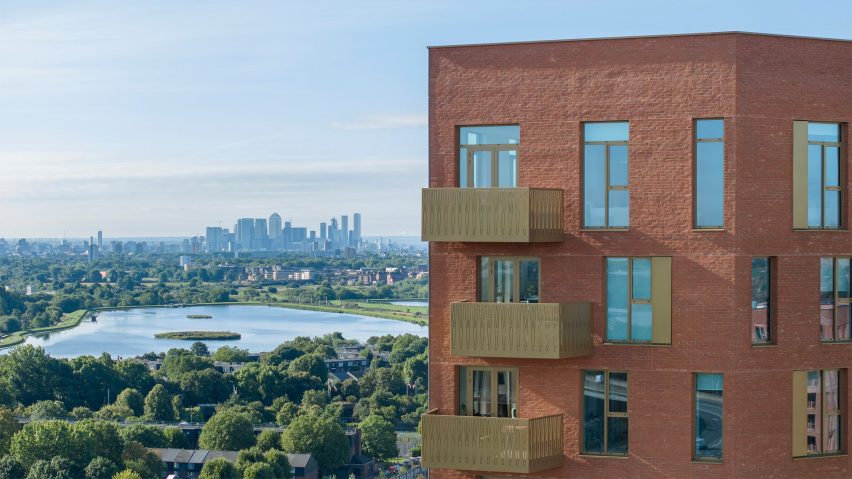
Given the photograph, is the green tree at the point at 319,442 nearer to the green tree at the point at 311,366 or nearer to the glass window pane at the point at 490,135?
the green tree at the point at 311,366

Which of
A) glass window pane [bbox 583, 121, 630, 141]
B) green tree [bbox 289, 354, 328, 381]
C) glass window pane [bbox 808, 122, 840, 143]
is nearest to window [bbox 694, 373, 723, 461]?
glass window pane [bbox 583, 121, 630, 141]

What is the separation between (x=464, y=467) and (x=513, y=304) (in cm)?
301

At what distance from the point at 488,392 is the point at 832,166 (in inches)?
287

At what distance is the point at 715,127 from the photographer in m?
20.9

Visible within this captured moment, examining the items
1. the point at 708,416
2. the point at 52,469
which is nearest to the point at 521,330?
the point at 708,416

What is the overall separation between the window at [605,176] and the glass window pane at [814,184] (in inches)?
126

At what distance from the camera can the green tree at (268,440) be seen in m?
130

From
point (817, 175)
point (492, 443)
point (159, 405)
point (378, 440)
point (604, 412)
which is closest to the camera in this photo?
point (492, 443)

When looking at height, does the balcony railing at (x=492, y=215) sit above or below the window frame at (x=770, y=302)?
above

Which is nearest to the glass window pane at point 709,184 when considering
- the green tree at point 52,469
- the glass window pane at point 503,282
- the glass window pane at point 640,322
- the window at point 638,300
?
the window at point 638,300

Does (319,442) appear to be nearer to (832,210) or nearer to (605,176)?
(605,176)

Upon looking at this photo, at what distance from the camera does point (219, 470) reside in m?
115

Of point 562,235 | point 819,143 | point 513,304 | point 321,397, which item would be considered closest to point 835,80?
point 819,143

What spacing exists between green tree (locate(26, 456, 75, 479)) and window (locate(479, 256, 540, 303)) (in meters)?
93.5
